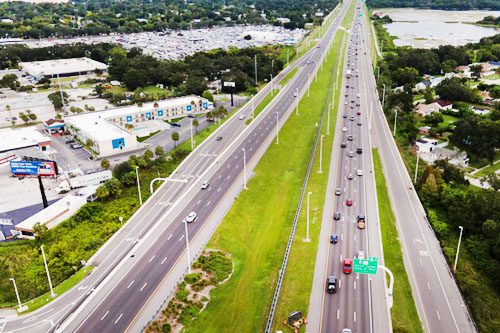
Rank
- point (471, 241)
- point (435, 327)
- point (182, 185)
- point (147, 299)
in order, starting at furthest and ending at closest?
point (182, 185), point (471, 241), point (147, 299), point (435, 327)

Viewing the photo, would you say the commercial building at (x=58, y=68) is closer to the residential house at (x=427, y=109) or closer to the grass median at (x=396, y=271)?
the residential house at (x=427, y=109)

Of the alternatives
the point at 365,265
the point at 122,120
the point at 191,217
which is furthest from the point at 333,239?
the point at 122,120

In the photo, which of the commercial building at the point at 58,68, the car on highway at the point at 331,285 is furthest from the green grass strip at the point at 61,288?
the commercial building at the point at 58,68

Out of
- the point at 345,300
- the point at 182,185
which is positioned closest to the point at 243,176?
the point at 182,185

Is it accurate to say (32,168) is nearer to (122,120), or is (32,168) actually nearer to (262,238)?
(122,120)

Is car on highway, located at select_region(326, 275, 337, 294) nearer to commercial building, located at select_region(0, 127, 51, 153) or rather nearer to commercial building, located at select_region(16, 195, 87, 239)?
commercial building, located at select_region(16, 195, 87, 239)

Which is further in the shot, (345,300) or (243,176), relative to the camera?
(243,176)

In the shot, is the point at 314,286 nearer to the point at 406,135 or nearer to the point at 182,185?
the point at 182,185
